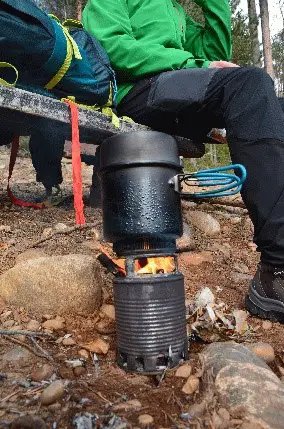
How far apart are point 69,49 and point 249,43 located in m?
11.3

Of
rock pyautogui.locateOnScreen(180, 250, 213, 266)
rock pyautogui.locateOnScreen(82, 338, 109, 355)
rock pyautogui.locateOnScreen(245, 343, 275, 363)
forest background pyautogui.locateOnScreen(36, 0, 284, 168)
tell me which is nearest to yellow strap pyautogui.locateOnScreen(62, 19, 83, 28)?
rock pyautogui.locateOnScreen(180, 250, 213, 266)

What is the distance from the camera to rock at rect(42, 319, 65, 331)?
6.42 ft

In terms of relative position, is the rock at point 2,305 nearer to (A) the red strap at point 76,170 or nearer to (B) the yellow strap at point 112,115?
(A) the red strap at point 76,170

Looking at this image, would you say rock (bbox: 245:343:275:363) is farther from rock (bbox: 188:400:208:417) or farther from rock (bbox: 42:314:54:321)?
rock (bbox: 42:314:54:321)

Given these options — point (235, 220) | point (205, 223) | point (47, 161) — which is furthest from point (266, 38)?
point (47, 161)

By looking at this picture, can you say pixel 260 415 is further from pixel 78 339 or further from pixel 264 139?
pixel 264 139

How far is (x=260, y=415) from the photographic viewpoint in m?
1.22

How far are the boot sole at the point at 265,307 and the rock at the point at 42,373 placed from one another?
3.96 ft

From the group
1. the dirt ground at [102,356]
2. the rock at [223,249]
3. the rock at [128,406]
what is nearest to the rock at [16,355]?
the dirt ground at [102,356]

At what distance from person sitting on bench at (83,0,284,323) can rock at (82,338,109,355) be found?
90cm

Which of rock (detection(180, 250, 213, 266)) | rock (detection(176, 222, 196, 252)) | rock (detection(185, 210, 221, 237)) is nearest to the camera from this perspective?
rock (detection(180, 250, 213, 266))

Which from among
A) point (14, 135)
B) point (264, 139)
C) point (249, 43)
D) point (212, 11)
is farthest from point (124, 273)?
point (249, 43)

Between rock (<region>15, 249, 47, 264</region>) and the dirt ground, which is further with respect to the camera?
rock (<region>15, 249, 47, 264</region>)

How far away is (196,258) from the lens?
10.4 feet
